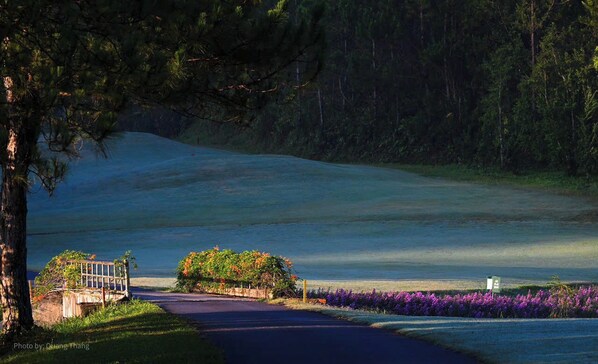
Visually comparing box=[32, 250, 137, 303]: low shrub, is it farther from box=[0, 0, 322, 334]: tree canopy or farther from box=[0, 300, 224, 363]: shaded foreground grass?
box=[0, 0, 322, 334]: tree canopy

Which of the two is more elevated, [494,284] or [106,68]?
[106,68]

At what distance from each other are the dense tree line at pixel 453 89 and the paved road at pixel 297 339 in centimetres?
4878

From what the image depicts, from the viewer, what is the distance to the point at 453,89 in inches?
3536

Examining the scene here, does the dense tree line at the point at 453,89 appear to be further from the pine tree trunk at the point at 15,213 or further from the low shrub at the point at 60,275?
the pine tree trunk at the point at 15,213

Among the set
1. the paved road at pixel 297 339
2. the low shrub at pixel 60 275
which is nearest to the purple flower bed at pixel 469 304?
the paved road at pixel 297 339

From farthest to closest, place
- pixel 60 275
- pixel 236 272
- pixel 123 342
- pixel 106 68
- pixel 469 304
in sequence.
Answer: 1. pixel 60 275
2. pixel 236 272
3. pixel 469 304
4. pixel 123 342
5. pixel 106 68

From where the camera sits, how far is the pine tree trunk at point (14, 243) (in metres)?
20.5

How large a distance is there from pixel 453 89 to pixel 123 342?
73.5 metres

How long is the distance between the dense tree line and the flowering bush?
39.7 m

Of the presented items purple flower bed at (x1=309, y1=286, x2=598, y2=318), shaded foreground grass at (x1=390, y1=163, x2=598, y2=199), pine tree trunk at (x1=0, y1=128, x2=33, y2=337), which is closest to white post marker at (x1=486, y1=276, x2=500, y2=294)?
purple flower bed at (x1=309, y1=286, x2=598, y2=318)

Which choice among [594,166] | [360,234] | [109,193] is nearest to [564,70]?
[594,166]

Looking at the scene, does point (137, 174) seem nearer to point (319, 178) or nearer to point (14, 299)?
point (319, 178)

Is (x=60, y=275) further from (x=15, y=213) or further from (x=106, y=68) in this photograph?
(x=106, y=68)

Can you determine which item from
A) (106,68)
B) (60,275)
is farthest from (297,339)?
(60,275)
